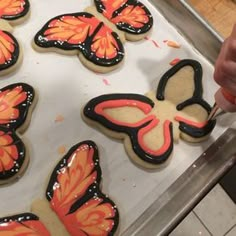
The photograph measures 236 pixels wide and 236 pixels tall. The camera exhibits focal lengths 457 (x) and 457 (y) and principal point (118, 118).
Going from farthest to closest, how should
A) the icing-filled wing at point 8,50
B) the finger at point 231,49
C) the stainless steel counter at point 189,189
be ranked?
the icing-filled wing at point 8,50
the stainless steel counter at point 189,189
the finger at point 231,49

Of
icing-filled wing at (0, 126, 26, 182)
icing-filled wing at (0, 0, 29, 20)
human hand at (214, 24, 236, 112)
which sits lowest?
icing-filled wing at (0, 126, 26, 182)

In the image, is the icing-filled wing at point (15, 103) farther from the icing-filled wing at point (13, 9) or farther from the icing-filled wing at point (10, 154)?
the icing-filled wing at point (13, 9)

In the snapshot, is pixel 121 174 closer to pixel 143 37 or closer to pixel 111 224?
pixel 111 224

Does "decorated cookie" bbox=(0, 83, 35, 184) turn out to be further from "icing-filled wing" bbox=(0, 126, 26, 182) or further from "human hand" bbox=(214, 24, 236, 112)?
"human hand" bbox=(214, 24, 236, 112)

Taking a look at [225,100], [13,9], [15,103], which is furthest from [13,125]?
[225,100]

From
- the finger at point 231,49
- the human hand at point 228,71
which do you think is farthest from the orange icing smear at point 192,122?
the finger at point 231,49

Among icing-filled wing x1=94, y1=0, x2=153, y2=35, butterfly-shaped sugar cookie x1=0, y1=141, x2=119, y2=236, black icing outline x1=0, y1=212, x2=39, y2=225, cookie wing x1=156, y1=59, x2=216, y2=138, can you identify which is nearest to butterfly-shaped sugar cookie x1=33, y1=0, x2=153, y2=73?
icing-filled wing x1=94, y1=0, x2=153, y2=35
